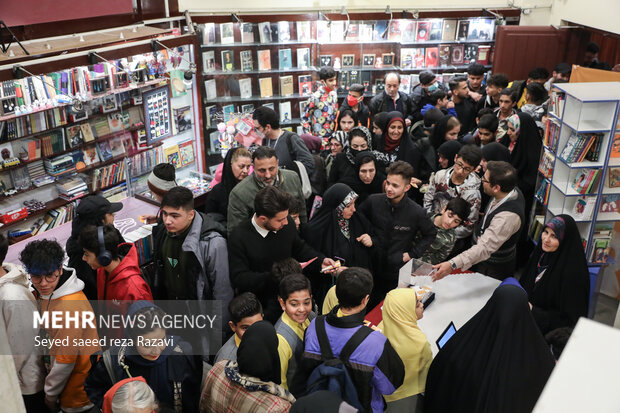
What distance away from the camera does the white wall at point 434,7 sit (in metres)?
8.23

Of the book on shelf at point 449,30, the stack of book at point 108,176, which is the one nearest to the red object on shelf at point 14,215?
the stack of book at point 108,176

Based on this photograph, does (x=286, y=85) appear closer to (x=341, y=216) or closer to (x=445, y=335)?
(x=341, y=216)

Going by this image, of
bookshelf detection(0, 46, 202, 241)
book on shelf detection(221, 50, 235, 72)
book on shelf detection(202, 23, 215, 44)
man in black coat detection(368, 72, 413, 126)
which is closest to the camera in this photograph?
bookshelf detection(0, 46, 202, 241)

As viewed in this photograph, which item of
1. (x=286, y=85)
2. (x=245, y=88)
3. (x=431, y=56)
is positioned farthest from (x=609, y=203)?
(x=245, y=88)

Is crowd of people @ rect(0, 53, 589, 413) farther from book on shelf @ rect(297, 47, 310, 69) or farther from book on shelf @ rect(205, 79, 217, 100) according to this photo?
book on shelf @ rect(297, 47, 310, 69)

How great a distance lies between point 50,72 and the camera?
598 centimetres

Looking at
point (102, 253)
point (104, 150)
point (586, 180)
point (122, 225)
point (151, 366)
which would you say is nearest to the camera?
point (151, 366)

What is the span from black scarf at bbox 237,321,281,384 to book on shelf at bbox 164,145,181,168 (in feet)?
17.6

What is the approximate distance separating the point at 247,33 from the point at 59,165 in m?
3.60

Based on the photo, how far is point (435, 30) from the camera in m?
8.95

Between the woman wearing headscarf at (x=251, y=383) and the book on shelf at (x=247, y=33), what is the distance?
6662mm

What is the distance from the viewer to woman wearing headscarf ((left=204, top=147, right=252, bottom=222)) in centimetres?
451

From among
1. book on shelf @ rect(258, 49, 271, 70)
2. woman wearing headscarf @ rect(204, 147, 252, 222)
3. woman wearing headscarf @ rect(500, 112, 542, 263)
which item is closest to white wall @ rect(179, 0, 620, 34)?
book on shelf @ rect(258, 49, 271, 70)

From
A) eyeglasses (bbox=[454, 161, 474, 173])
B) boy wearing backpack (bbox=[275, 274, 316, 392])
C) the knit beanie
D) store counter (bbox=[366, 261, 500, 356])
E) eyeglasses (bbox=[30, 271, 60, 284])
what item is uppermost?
eyeglasses (bbox=[454, 161, 474, 173])
